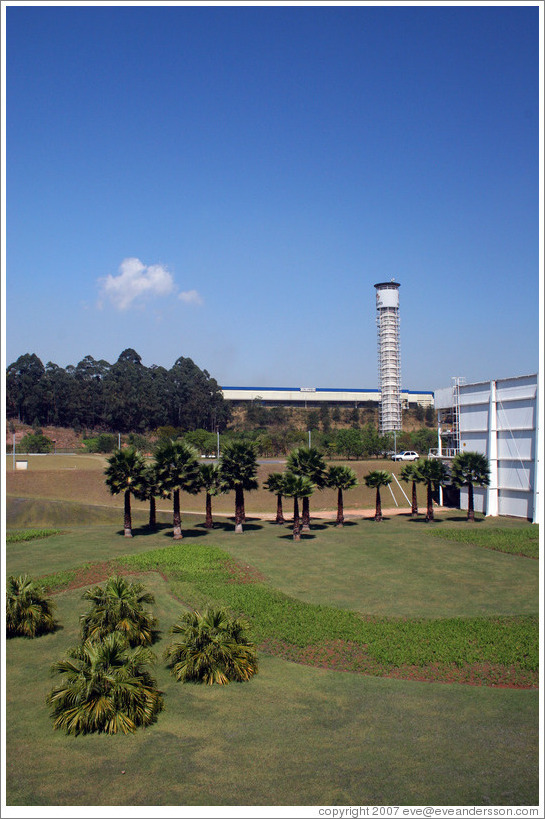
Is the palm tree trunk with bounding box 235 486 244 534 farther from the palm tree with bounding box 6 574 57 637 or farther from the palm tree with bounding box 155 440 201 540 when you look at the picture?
the palm tree with bounding box 6 574 57 637

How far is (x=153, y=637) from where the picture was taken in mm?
22391

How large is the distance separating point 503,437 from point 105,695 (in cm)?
4685

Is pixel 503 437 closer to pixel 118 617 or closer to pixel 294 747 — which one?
pixel 118 617

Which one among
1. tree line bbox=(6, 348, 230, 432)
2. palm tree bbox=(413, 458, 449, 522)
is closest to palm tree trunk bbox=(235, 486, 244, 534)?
palm tree bbox=(413, 458, 449, 522)

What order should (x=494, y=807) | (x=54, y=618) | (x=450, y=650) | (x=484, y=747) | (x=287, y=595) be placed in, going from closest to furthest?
(x=494, y=807) → (x=484, y=747) → (x=450, y=650) → (x=54, y=618) → (x=287, y=595)

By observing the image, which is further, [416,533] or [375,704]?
[416,533]

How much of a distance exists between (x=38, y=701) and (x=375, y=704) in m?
9.48

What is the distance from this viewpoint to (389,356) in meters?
127

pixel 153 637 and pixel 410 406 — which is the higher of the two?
pixel 410 406

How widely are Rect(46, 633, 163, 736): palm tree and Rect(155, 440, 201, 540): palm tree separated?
25726 mm

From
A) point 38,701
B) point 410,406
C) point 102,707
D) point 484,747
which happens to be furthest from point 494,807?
point 410,406

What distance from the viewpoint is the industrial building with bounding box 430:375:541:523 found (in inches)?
2021

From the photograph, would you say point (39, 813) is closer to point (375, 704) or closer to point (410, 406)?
point (375, 704)

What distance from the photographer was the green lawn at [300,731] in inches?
490
